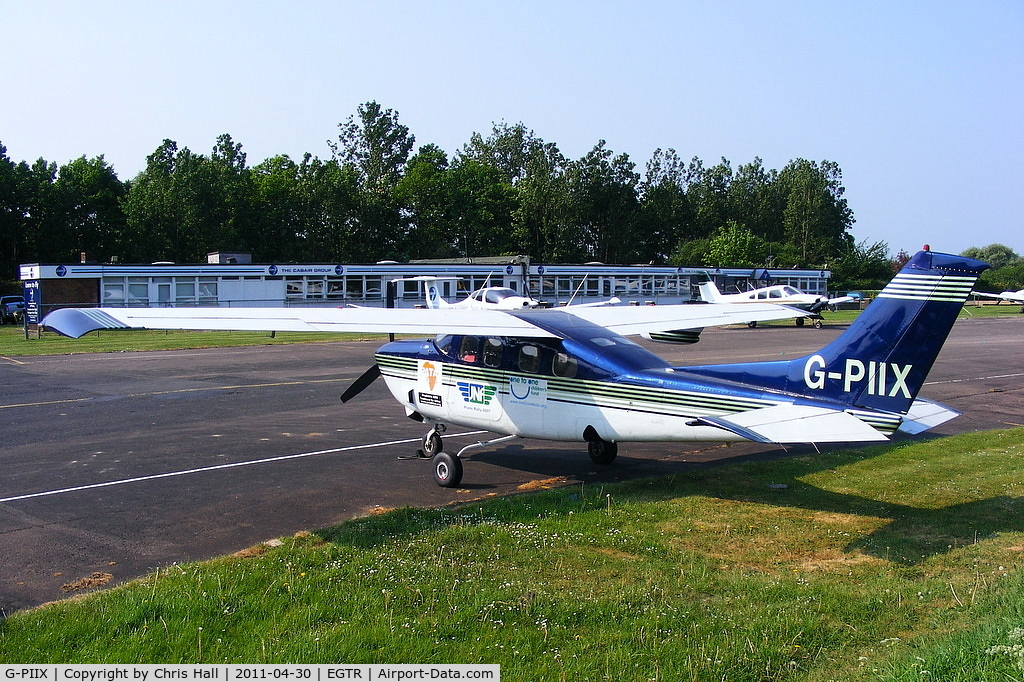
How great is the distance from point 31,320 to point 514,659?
141ft

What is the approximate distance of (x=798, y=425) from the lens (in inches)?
310

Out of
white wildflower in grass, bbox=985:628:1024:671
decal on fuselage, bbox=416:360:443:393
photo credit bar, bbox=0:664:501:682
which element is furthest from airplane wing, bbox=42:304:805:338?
white wildflower in grass, bbox=985:628:1024:671

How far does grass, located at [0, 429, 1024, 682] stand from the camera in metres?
5.19

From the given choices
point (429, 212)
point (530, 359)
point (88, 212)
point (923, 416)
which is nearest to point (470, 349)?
point (530, 359)

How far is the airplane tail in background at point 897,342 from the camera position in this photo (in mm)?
8148

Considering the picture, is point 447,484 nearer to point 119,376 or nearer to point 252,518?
point 252,518

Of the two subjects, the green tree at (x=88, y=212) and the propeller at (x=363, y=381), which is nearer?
the propeller at (x=363, y=381)

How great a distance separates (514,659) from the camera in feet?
17.0

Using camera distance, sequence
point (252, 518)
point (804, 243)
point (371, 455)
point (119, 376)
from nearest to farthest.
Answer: point (252, 518), point (371, 455), point (119, 376), point (804, 243)

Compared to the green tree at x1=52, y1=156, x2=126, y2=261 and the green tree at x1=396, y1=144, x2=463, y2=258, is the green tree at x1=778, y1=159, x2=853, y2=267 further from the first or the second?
the green tree at x1=52, y1=156, x2=126, y2=261

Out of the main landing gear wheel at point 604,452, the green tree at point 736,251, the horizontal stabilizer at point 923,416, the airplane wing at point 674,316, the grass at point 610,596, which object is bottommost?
the grass at point 610,596

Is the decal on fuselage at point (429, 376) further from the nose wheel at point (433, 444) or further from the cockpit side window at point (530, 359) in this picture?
the cockpit side window at point (530, 359)

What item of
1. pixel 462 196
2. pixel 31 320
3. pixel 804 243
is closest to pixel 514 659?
pixel 31 320

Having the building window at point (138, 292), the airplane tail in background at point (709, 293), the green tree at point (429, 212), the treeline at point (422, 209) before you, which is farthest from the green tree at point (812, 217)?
the building window at point (138, 292)
